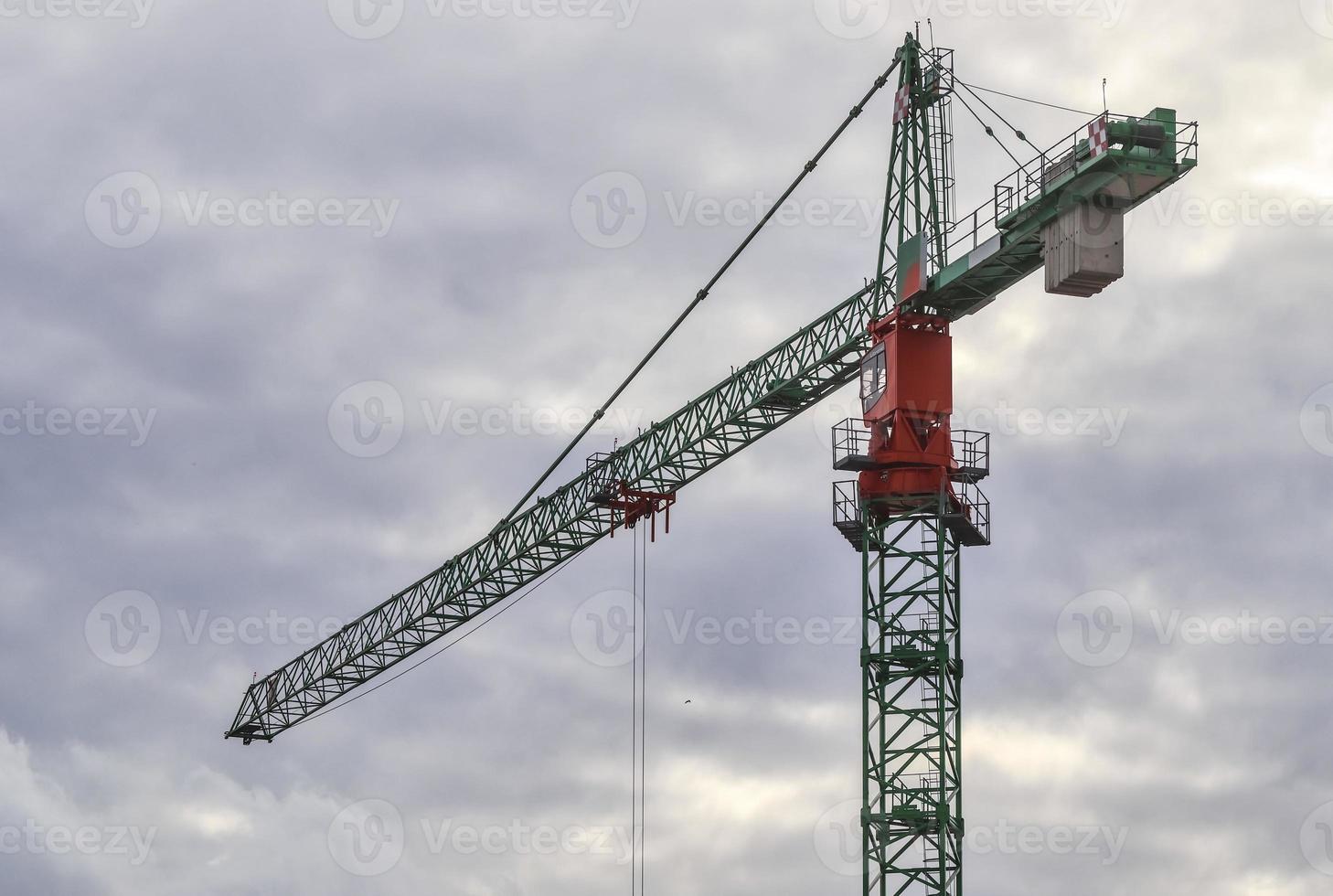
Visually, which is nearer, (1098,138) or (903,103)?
(1098,138)

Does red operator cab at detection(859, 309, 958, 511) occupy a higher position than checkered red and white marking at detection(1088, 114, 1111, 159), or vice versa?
checkered red and white marking at detection(1088, 114, 1111, 159)

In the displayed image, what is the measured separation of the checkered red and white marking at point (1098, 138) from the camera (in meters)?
65.4

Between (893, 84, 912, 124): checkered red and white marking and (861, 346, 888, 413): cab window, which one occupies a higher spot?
(893, 84, 912, 124): checkered red and white marking

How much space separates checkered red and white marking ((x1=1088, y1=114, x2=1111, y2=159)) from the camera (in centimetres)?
6544

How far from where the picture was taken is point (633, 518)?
8612 centimetres

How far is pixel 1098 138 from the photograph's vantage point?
216 feet

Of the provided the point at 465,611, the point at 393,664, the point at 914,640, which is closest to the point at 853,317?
the point at 914,640

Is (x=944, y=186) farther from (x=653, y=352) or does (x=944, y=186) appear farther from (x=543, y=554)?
(x=543, y=554)

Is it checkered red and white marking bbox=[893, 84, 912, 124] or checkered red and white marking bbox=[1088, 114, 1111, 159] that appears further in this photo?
checkered red and white marking bbox=[893, 84, 912, 124]

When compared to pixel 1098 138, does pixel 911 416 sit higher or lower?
lower

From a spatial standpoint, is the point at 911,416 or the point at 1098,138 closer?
the point at 1098,138

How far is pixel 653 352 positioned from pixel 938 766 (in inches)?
882

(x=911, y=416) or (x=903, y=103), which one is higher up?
(x=903, y=103)

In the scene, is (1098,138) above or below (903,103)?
below
